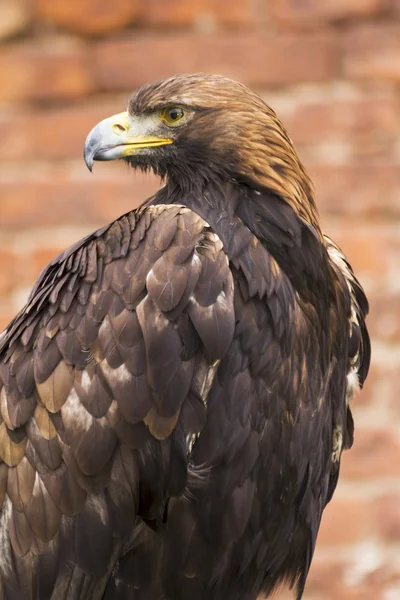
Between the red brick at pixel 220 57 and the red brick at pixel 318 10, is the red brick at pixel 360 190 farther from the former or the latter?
the red brick at pixel 318 10

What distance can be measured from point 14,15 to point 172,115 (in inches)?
45.8

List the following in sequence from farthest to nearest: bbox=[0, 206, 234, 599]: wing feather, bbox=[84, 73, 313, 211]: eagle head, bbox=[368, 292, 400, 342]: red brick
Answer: bbox=[368, 292, 400, 342]: red brick → bbox=[84, 73, 313, 211]: eagle head → bbox=[0, 206, 234, 599]: wing feather

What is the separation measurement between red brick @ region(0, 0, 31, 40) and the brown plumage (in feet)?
3.56

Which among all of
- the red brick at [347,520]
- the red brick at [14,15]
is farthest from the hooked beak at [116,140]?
the red brick at [347,520]

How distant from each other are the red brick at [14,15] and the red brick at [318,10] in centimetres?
70

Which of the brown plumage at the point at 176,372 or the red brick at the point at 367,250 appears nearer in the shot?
the brown plumage at the point at 176,372

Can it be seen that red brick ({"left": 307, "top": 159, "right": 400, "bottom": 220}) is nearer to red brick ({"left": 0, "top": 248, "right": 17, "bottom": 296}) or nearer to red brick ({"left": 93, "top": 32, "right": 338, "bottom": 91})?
red brick ({"left": 93, "top": 32, "right": 338, "bottom": 91})

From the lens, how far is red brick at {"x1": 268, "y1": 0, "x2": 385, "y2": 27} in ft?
15.2

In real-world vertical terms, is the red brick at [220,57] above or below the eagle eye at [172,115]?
above

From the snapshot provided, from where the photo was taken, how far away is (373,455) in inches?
181

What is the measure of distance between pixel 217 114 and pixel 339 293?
19.6 inches

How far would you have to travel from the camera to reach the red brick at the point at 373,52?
4.63 m

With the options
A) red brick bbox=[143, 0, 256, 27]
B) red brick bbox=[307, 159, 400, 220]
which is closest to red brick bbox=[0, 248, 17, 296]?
red brick bbox=[143, 0, 256, 27]

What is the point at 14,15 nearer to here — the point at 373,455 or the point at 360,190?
the point at 360,190
